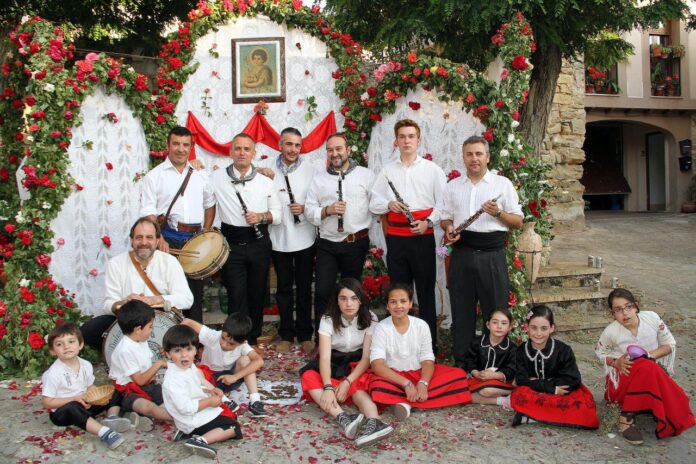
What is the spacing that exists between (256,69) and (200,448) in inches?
179

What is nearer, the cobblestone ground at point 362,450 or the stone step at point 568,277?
the cobblestone ground at point 362,450

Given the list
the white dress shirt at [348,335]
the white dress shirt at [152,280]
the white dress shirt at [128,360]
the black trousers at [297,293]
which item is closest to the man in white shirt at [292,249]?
the black trousers at [297,293]

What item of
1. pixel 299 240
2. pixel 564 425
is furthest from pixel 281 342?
pixel 564 425

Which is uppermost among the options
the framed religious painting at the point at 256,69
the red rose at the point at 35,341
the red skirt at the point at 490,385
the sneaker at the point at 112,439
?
the framed religious painting at the point at 256,69

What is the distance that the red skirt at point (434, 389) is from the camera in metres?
4.05

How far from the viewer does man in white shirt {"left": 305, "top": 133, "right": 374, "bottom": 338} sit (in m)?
5.21

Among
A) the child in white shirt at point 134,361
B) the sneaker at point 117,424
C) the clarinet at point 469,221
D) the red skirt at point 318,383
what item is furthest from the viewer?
the clarinet at point 469,221

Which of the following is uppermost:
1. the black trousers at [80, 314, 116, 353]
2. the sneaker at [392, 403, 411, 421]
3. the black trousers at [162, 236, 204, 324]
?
the black trousers at [162, 236, 204, 324]

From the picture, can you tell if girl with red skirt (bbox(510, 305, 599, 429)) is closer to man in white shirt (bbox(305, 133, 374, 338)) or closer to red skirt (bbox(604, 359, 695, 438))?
red skirt (bbox(604, 359, 695, 438))

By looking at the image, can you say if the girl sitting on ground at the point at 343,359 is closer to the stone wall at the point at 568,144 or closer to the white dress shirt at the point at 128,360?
the white dress shirt at the point at 128,360

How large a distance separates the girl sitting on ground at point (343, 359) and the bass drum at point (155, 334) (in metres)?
0.98

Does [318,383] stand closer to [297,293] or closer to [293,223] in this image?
[297,293]

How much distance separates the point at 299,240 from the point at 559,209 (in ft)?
25.8

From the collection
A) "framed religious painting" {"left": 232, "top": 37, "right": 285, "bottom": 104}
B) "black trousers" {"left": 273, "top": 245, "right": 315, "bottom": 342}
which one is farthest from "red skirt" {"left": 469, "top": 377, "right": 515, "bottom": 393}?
"framed religious painting" {"left": 232, "top": 37, "right": 285, "bottom": 104}
